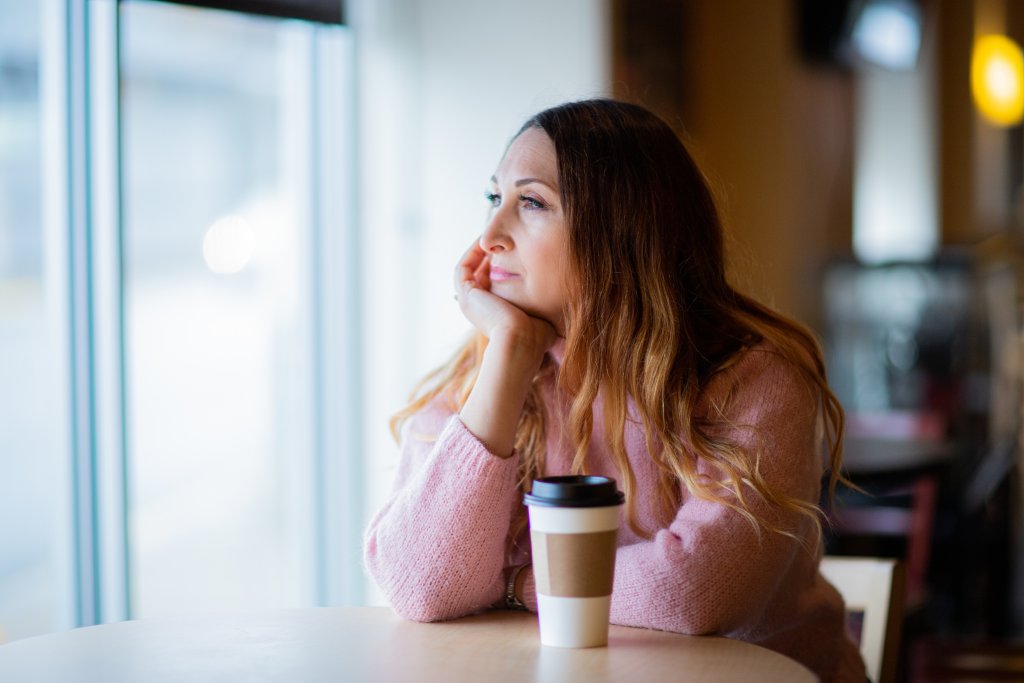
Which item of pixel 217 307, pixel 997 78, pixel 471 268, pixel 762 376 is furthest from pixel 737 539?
pixel 997 78

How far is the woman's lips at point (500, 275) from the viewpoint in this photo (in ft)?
5.02

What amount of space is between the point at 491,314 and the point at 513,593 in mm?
354

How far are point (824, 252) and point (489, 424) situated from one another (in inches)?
169

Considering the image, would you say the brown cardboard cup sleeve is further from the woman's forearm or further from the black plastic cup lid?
the woman's forearm

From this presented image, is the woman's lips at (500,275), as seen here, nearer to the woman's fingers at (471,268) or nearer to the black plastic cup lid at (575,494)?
the woman's fingers at (471,268)

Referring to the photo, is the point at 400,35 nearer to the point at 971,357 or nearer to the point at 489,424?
the point at 489,424

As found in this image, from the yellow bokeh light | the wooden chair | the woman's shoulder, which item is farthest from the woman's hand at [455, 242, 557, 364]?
the yellow bokeh light

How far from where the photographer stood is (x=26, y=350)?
2.19 m

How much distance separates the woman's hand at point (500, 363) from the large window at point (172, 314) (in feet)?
3.33

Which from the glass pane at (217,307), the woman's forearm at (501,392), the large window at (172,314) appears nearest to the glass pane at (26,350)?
the large window at (172,314)

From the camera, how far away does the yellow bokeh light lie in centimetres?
645

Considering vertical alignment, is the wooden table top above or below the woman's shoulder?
below

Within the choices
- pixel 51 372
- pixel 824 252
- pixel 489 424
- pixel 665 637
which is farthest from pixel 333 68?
pixel 824 252

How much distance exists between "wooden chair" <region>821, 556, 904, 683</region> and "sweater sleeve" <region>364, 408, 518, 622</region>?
0.59m
